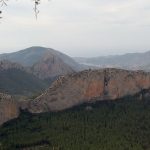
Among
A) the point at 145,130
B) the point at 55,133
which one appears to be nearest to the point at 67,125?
the point at 55,133

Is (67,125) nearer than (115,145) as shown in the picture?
No

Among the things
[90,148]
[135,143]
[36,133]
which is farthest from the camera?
[36,133]

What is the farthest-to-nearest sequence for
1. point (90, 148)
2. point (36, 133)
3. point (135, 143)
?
1. point (36, 133)
2. point (135, 143)
3. point (90, 148)

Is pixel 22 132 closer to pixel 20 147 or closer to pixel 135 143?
pixel 20 147

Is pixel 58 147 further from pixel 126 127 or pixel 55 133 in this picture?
pixel 126 127

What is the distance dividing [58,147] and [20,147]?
17.4m

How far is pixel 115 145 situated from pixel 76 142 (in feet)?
49.3

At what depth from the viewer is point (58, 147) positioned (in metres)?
171

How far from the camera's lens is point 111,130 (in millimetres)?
192125

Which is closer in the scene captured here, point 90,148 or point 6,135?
point 90,148

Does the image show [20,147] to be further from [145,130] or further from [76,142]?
[145,130]

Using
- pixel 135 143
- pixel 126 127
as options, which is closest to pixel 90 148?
pixel 135 143

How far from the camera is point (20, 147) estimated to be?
588 feet

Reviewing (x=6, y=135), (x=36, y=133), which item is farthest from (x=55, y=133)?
(x=6, y=135)
